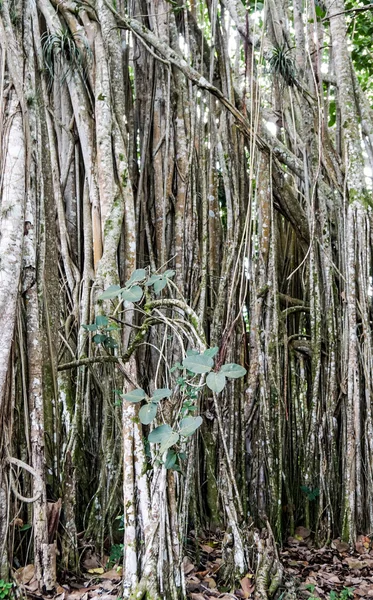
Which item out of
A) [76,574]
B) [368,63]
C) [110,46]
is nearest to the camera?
[76,574]

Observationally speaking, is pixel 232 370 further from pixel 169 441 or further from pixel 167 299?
pixel 167 299

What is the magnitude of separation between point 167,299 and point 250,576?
112cm

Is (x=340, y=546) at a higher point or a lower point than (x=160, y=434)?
lower

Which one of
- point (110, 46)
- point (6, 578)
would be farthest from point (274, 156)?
point (6, 578)

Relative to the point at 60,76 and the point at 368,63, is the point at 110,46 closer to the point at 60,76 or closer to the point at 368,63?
the point at 60,76

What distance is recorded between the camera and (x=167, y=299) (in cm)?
221

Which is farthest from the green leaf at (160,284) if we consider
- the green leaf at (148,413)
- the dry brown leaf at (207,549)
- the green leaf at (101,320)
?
the dry brown leaf at (207,549)

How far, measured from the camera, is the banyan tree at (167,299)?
2.17 meters

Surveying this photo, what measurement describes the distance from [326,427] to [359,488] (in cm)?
38

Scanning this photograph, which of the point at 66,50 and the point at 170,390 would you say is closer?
the point at 170,390

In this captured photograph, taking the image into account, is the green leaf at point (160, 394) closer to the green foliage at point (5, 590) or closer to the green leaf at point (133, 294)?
the green leaf at point (133, 294)

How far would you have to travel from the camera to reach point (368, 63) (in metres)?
→ 5.37

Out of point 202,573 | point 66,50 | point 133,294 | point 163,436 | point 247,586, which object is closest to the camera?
point 163,436

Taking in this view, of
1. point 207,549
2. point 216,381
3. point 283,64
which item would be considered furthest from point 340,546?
point 283,64
